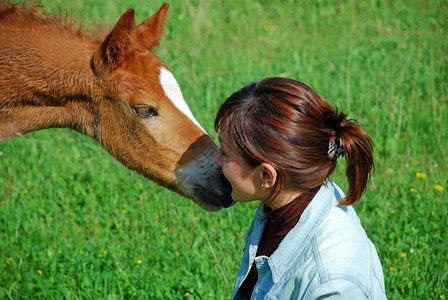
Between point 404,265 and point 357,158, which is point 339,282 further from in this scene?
point 404,265

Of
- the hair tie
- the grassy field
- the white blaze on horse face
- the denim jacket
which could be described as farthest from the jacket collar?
the grassy field

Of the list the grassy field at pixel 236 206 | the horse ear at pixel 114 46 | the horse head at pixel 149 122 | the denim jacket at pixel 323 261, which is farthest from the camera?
the grassy field at pixel 236 206

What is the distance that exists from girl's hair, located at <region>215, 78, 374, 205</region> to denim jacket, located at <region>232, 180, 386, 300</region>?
97 mm

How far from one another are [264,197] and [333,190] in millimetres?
289

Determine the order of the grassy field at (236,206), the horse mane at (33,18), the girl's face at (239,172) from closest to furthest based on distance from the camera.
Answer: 1. the girl's face at (239,172)
2. the horse mane at (33,18)
3. the grassy field at (236,206)

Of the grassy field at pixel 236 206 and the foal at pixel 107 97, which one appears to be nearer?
the foal at pixel 107 97

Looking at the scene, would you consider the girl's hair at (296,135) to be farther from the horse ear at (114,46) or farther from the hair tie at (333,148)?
the horse ear at (114,46)

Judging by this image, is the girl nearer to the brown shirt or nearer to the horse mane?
the brown shirt

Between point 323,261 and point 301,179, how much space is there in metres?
0.34

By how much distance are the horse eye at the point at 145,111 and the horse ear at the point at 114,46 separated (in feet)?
0.88

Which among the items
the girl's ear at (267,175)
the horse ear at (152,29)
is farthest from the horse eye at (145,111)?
the girl's ear at (267,175)

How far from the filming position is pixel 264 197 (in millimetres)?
2303

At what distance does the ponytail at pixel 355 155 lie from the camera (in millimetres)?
2109

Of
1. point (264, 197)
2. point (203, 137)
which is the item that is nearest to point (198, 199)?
point (203, 137)
